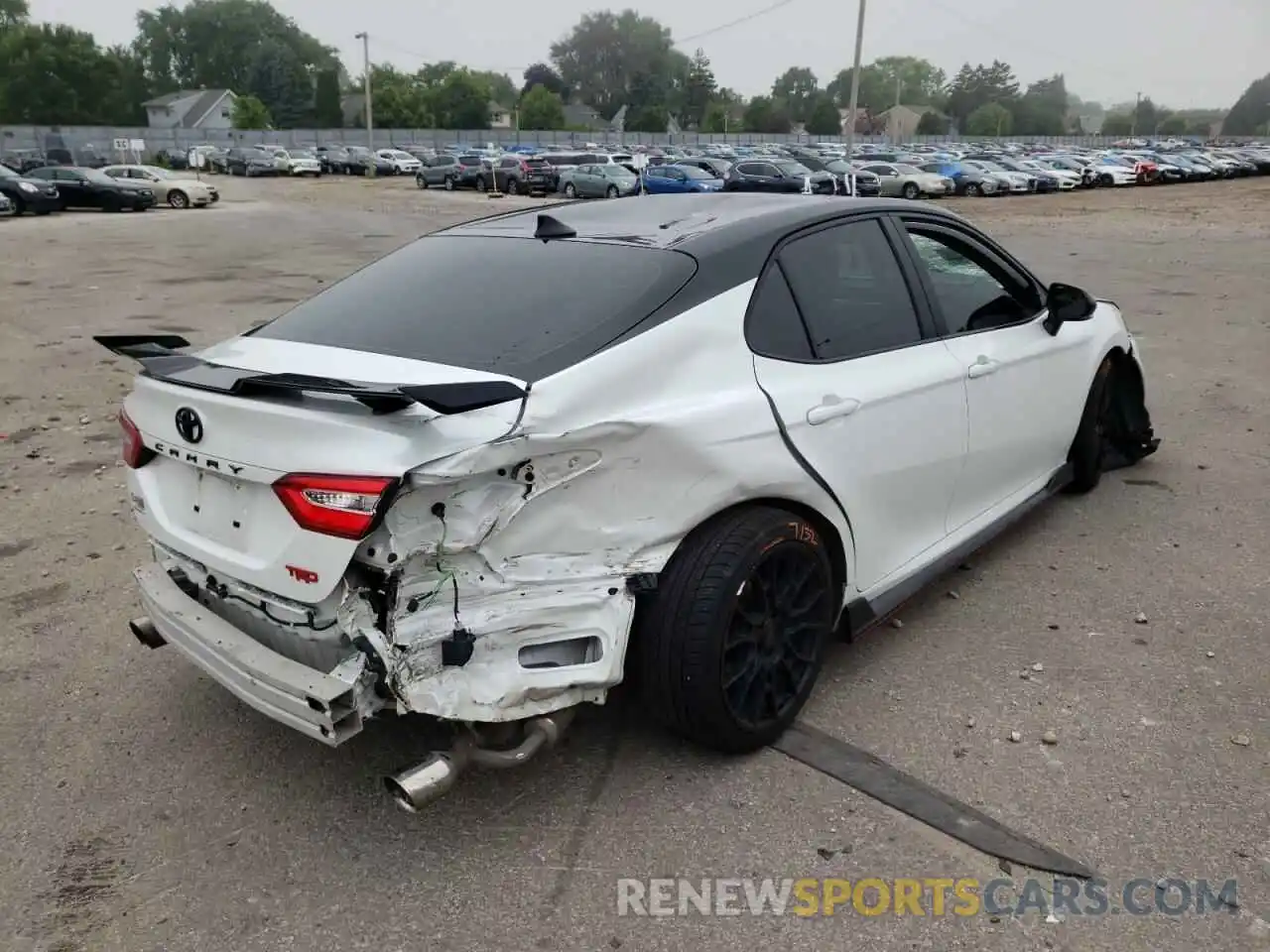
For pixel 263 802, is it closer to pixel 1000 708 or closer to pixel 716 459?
pixel 716 459

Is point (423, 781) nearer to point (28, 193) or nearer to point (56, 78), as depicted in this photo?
point (28, 193)

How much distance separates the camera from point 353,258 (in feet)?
57.0

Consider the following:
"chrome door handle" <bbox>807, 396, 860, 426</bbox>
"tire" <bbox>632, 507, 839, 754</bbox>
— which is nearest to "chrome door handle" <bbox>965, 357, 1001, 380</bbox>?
"chrome door handle" <bbox>807, 396, 860, 426</bbox>

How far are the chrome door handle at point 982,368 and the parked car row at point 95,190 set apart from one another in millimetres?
31103

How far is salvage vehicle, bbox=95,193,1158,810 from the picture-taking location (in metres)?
2.45

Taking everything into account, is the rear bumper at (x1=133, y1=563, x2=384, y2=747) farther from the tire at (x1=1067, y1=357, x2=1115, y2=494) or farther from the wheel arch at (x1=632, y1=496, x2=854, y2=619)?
the tire at (x1=1067, y1=357, x2=1115, y2=494)

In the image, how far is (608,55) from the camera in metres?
138

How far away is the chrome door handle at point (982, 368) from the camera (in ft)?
12.4

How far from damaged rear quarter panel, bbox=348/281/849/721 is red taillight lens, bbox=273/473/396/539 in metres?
0.06

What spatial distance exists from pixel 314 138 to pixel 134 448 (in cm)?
8678

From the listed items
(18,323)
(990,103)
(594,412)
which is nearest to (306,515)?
(594,412)

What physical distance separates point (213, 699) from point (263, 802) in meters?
0.68

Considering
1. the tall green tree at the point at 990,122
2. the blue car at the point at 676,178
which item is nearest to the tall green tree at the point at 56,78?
the blue car at the point at 676,178

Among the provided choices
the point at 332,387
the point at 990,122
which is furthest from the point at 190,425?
the point at 990,122
